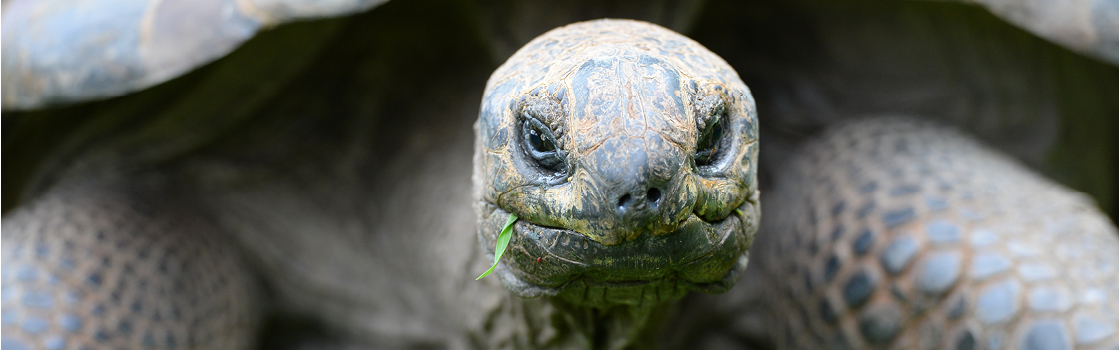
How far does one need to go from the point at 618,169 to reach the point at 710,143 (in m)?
0.18

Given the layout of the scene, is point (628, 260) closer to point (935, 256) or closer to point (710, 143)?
point (710, 143)

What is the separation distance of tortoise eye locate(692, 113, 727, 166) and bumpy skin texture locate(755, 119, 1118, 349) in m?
0.64

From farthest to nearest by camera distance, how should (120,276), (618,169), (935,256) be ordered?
(120,276) → (935,256) → (618,169)

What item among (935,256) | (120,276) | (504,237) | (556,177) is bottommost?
(120,276)

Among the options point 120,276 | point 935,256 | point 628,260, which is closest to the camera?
point 628,260

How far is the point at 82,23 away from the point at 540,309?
3.36ft

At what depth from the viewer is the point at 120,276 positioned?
1585mm

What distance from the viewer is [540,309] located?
1255 mm

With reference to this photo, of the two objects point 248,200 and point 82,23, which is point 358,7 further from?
point 248,200

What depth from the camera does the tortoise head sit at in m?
0.81

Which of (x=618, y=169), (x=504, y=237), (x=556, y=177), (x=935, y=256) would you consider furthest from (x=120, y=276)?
(x=935, y=256)

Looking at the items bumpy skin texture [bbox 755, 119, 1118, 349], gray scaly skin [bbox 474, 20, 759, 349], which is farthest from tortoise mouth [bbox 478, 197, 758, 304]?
bumpy skin texture [bbox 755, 119, 1118, 349]

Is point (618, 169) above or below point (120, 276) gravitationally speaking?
above

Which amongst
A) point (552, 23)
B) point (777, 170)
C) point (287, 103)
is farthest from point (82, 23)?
point (777, 170)
